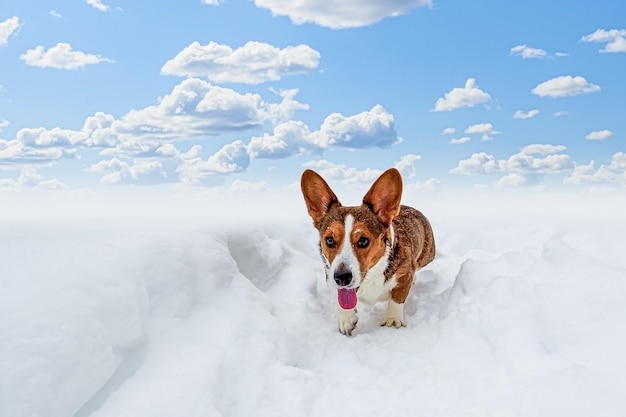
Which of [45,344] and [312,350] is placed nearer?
[45,344]

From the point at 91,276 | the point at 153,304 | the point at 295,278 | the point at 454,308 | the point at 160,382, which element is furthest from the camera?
the point at 295,278

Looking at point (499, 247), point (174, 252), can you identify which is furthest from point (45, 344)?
point (499, 247)

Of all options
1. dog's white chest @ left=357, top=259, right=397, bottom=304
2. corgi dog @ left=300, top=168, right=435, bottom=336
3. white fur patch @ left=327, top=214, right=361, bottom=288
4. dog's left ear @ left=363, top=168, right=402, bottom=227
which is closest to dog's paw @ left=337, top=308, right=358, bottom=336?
corgi dog @ left=300, top=168, right=435, bottom=336

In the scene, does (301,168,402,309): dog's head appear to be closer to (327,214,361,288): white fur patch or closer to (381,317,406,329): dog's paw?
(327,214,361,288): white fur patch

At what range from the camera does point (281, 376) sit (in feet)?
10.1

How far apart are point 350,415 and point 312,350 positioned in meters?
0.83

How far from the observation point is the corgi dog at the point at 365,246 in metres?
3.55

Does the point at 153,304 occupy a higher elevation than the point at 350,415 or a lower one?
higher

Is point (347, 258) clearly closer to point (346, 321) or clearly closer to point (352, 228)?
point (352, 228)

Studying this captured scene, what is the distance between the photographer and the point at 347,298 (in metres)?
3.75

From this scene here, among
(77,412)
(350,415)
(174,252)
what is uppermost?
(174,252)

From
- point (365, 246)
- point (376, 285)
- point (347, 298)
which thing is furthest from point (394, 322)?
point (365, 246)

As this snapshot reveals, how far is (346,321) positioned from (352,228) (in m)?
0.83

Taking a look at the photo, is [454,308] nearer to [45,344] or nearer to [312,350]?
[312,350]
